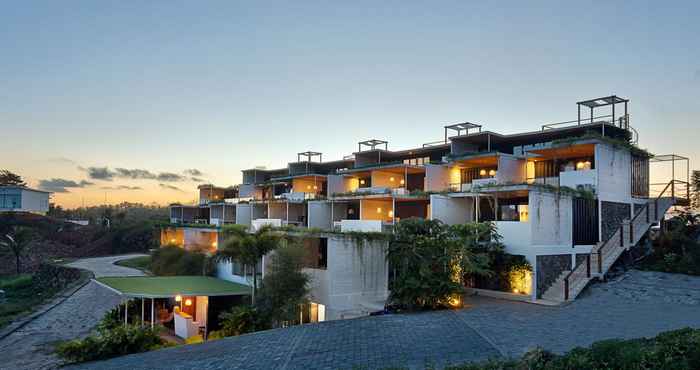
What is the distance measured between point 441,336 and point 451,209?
12.8 meters

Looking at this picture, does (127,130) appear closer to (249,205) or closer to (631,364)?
(249,205)

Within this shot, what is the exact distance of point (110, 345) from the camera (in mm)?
14672

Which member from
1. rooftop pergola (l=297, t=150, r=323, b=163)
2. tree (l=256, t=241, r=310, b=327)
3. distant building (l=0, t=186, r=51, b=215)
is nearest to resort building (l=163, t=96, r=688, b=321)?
tree (l=256, t=241, r=310, b=327)

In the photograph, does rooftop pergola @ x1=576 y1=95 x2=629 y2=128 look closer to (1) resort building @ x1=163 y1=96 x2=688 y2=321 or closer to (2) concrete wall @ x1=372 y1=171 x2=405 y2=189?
(1) resort building @ x1=163 y1=96 x2=688 y2=321

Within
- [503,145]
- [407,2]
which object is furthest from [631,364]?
[503,145]

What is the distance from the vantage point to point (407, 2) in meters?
20.0

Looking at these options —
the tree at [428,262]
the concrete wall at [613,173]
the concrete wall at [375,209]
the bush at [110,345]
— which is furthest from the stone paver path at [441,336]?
the concrete wall at [375,209]

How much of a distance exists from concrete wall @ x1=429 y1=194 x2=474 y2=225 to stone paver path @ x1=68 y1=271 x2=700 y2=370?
23.1ft

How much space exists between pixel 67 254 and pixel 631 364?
6164 centimetres

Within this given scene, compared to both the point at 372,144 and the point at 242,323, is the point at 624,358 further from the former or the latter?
the point at 372,144

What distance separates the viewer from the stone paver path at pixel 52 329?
658 inches

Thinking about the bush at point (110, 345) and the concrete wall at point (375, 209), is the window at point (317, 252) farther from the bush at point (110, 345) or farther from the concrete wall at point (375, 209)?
the concrete wall at point (375, 209)

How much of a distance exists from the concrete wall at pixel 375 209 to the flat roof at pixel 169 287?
1148 cm

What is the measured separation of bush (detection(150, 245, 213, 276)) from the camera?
28302mm
